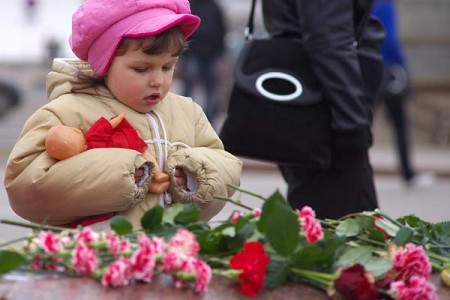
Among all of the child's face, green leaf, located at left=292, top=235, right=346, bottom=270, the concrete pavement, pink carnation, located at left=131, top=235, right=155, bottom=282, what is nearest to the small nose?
the child's face

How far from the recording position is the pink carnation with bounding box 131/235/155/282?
2646 mm

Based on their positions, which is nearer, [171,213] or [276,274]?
[276,274]

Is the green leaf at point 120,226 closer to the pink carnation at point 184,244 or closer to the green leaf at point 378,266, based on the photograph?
the pink carnation at point 184,244

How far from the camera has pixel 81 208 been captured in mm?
3477

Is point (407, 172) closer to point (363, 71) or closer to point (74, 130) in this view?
point (363, 71)

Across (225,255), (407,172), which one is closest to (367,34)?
(225,255)

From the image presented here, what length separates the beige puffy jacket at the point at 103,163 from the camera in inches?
136

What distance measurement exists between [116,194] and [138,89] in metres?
0.35

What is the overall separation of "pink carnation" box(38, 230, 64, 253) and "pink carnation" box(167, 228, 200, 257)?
0.75 ft

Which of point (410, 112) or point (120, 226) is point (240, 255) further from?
point (410, 112)

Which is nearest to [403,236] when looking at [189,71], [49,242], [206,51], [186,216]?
[186,216]

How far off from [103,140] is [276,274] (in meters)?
0.95

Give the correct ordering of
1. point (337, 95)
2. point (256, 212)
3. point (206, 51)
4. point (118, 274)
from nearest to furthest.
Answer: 1. point (118, 274)
2. point (256, 212)
3. point (337, 95)
4. point (206, 51)

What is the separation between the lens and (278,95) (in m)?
4.90
